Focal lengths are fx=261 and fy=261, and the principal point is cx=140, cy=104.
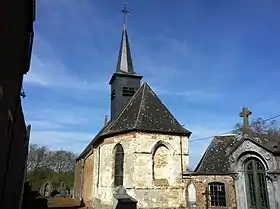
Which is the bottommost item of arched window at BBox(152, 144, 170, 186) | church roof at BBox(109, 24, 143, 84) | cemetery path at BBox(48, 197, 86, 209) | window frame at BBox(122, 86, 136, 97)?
cemetery path at BBox(48, 197, 86, 209)

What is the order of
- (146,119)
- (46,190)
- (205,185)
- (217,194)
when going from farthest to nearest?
1. (46,190)
2. (146,119)
3. (205,185)
4. (217,194)

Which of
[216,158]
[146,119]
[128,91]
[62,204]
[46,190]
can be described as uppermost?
[128,91]

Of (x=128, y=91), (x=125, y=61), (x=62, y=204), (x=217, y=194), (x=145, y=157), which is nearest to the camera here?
(x=217, y=194)

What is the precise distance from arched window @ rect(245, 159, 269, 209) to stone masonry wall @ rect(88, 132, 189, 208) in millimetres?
7809

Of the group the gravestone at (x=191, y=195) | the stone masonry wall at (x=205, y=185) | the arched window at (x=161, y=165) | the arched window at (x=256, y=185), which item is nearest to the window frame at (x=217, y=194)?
the stone masonry wall at (x=205, y=185)

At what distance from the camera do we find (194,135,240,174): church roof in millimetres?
15414

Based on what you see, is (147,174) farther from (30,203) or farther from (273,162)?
(273,162)

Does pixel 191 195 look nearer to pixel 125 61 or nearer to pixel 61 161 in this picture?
pixel 125 61

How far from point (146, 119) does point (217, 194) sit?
6266 millimetres

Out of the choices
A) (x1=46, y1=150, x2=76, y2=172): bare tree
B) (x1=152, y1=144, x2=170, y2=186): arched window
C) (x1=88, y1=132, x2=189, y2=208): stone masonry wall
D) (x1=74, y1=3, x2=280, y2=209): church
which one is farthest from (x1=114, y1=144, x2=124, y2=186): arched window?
(x1=46, y1=150, x2=76, y2=172): bare tree

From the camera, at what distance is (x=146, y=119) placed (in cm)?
1738

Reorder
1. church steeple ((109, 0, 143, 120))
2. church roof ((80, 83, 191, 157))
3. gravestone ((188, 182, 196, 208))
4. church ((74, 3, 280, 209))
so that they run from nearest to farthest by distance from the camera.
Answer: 1. gravestone ((188, 182, 196, 208))
2. church ((74, 3, 280, 209))
3. church roof ((80, 83, 191, 157))
4. church steeple ((109, 0, 143, 120))

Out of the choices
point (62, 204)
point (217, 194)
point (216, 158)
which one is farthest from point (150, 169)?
point (62, 204)

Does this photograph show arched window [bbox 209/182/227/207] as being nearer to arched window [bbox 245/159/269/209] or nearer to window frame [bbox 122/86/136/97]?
arched window [bbox 245/159/269/209]
